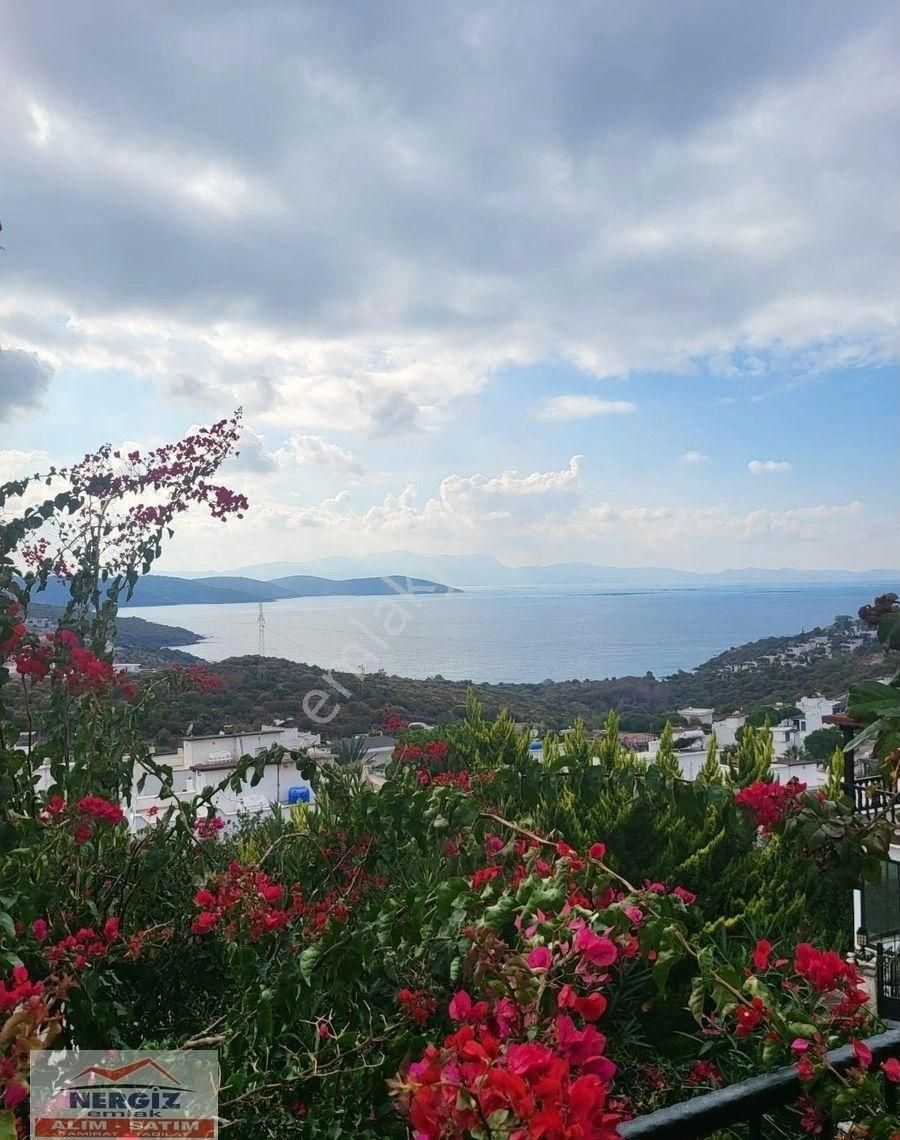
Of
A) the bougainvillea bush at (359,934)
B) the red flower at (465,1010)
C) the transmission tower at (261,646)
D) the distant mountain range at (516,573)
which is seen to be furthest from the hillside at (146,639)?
the red flower at (465,1010)

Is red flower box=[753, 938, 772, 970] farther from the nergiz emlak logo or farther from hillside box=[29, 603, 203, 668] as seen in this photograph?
hillside box=[29, 603, 203, 668]

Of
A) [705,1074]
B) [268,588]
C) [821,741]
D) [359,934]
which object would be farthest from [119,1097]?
[268,588]

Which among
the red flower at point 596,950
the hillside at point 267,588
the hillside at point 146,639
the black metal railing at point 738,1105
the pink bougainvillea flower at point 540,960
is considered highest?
the hillside at point 267,588

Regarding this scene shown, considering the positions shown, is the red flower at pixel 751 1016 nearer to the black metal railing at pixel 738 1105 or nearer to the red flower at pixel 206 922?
the black metal railing at pixel 738 1105

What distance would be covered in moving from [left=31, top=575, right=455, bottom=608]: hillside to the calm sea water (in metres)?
0.13

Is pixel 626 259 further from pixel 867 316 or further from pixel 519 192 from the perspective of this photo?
pixel 867 316

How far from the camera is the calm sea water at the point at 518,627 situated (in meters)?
5.87

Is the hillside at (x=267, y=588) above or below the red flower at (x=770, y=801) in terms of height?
above

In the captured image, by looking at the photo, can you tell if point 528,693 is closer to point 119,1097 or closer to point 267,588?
point 267,588

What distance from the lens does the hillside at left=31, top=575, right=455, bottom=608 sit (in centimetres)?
593

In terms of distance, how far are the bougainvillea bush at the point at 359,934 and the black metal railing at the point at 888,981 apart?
12.9 feet

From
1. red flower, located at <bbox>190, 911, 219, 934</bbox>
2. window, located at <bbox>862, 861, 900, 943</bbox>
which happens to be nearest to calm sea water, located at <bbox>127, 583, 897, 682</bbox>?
red flower, located at <bbox>190, 911, 219, 934</bbox>

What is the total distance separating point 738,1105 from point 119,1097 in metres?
0.78

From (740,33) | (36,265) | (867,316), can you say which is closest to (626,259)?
(740,33)
